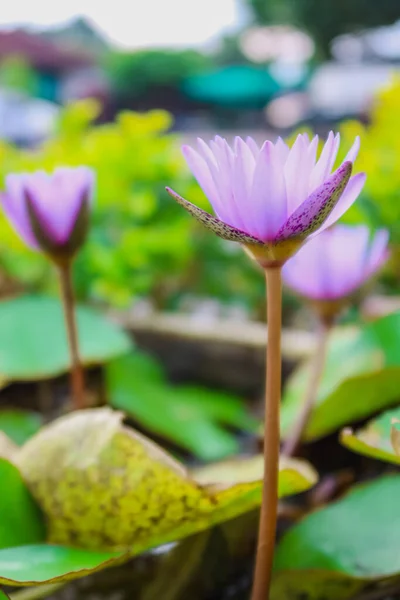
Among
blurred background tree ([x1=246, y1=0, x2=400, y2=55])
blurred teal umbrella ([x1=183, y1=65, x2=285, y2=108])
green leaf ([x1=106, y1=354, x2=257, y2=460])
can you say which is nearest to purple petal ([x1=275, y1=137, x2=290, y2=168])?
green leaf ([x1=106, y1=354, x2=257, y2=460])

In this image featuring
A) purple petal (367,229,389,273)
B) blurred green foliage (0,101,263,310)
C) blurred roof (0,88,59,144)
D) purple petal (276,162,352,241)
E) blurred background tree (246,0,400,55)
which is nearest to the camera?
purple petal (276,162,352,241)

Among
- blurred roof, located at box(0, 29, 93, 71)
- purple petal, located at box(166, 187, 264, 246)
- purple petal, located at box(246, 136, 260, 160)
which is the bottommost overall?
purple petal, located at box(166, 187, 264, 246)

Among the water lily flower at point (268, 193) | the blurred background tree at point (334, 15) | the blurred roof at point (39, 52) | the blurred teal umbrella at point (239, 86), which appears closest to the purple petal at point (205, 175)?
the water lily flower at point (268, 193)

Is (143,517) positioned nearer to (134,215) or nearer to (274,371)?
(274,371)

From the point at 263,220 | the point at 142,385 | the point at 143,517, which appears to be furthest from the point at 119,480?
the point at 142,385

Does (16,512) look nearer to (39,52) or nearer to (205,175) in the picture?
(205,175)

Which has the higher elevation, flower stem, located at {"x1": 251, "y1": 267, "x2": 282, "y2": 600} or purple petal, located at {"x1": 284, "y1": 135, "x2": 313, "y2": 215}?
purple petal, located at {"x1": 284, "y1": 135, "x2": 313, "y2": 215}

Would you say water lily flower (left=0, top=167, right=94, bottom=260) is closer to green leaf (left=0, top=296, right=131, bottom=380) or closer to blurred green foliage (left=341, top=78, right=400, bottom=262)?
green leaf (left=0, top=296, right=131, bottom=380)
